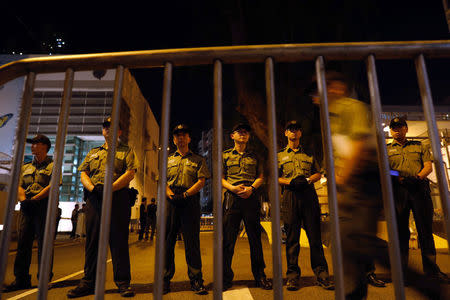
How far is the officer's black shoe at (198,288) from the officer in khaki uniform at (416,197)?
91.1 inches

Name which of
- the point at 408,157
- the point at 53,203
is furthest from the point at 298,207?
the point at 53,203

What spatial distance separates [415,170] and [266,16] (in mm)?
6115

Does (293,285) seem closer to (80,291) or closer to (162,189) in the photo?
(80,291)

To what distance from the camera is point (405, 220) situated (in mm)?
3641

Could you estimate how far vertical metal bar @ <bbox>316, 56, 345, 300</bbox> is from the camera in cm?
114

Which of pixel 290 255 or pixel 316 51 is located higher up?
pixel 316 51

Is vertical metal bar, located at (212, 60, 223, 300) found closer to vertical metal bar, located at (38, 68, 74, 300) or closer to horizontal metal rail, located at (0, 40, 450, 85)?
horizontal metal rail, located at (0, 40, 450, 85)

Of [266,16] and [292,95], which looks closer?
[266,16]

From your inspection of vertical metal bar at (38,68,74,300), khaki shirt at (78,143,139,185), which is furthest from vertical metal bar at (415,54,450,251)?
khaki shirt at (78,143,139,185)

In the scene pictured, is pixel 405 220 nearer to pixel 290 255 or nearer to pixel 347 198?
pixel 290 255

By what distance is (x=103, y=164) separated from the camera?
3.39 metres

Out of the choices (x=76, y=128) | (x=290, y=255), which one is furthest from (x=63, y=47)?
(x=290, y=255)

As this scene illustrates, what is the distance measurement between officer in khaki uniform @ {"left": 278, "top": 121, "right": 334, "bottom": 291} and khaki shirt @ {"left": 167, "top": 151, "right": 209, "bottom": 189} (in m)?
1.11

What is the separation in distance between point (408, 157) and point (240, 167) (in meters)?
2.33
